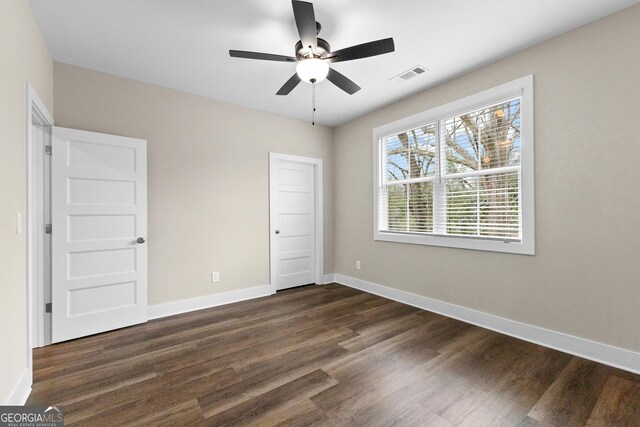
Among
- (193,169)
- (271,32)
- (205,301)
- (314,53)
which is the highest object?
(271,32)

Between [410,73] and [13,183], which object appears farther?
[410,73]

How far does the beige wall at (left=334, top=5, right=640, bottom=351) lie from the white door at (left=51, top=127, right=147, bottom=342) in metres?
3.70

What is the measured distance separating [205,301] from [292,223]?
5.57 feet

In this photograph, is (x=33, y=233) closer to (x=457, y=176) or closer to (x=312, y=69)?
(x=312, y=69)

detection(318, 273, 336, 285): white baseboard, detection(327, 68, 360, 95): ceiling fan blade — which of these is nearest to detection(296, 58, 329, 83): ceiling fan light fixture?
detection(327, 68, 360, 95): ceiling fan blade

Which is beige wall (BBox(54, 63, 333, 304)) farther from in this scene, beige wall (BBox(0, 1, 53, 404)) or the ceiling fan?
the ceiling fan

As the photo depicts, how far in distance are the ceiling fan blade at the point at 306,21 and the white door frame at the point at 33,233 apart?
198 centimetres

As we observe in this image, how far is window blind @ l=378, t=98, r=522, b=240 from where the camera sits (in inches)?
111

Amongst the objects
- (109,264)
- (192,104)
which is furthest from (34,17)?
(109,264)

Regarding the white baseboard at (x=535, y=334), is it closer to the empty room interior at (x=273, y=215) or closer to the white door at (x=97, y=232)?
the empty room interior at (x=273, y=215)

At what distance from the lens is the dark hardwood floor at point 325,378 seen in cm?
169

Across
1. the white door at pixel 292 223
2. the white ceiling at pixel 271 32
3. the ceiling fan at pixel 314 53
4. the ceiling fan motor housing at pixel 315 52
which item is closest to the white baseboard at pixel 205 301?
the white door at pixel 292 223

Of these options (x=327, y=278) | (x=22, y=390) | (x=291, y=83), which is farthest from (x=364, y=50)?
(x=327, y=278)

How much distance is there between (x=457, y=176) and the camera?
3.23 meters
